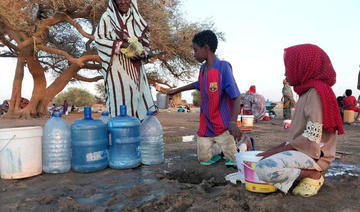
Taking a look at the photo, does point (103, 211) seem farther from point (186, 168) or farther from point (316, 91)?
point (316, 91)

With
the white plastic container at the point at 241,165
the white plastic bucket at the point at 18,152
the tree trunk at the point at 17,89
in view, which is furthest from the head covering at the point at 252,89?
the tree trunk at the point at 17,89

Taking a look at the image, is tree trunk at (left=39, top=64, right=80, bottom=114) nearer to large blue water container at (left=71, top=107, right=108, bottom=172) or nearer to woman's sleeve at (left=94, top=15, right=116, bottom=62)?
woman's sleeve at (left=94, top=15, right=116, bottom=62)

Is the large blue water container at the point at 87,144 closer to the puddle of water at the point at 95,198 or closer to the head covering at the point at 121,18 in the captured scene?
the puddle of water at the point at 95,198

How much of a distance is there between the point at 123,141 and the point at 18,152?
1.07 m

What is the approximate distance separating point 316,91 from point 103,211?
1817 millimetres

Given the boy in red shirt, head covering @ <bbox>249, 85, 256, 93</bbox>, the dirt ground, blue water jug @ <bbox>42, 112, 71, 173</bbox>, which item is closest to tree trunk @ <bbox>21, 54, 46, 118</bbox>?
head covering @ <bbox>249, 85, 256, 93</bbox>

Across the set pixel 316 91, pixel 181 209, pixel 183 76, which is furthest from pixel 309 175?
pixel 183 76

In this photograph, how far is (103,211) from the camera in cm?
191

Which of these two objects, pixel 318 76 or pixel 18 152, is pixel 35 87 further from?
pixel 318 76

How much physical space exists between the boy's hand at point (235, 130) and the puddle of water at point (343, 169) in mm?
1002

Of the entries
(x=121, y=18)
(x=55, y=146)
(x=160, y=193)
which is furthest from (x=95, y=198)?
(x=121, y=18)

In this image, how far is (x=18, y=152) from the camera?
9.02 feet

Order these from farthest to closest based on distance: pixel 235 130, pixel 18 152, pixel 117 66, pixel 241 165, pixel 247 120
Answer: pixel 247 120 → pixel 117 66 → pixel 235 130 → pixel 18 152 → pixel 241 165

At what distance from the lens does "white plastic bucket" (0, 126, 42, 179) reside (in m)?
2.70
